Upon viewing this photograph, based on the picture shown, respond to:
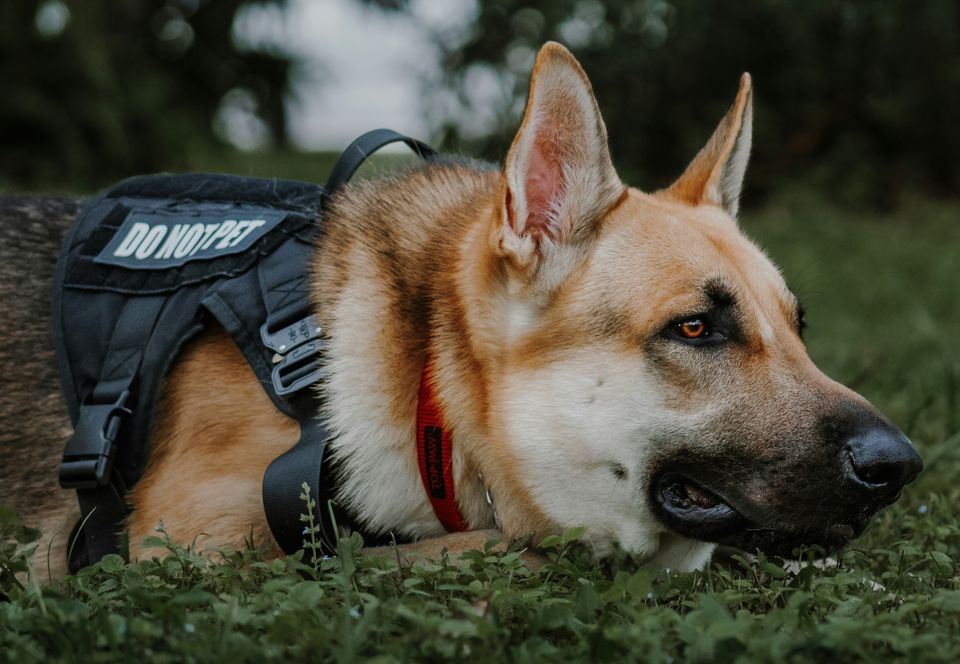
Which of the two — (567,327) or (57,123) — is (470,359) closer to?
(567,327)

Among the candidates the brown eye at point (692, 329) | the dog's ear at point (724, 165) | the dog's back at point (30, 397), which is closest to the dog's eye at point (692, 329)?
the brown eye at point (692, 329)

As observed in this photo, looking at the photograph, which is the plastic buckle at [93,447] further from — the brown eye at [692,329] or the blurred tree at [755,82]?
the blurred tree at [755,82]

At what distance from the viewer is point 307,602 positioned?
2195 millimetres

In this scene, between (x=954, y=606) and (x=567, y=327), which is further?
(x=567, y=327)

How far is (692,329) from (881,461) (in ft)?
1.91

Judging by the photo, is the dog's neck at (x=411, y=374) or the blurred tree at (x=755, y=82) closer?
the dog's neck at (x=411, y=374)

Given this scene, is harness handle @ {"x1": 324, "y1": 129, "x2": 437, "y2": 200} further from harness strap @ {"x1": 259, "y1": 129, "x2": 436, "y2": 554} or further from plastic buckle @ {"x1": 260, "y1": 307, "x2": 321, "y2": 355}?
plastic buckle @ {"x1": 260, "y1": 307, "x2": 321, "y2": 355}

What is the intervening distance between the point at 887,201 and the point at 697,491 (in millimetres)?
11031

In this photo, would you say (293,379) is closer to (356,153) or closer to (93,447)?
(93,447)

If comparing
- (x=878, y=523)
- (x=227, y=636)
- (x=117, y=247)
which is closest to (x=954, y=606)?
(x=878, y=523)

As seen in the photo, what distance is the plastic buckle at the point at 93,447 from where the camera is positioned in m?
2.89

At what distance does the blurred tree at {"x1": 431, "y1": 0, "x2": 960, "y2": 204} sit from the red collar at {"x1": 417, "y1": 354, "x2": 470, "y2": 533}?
29.2 ft

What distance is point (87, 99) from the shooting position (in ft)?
32.7

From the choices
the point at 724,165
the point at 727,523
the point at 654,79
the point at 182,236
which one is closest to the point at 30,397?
the point at 182,236
